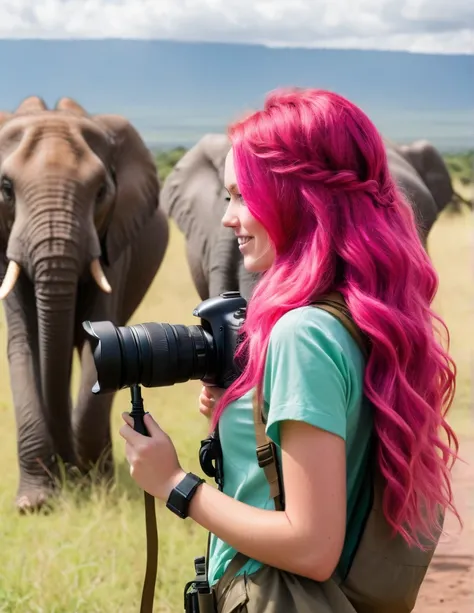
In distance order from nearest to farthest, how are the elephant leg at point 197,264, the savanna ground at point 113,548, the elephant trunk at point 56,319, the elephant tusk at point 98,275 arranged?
the savanna ground at point 113,548
the elephant trunk at point 56,319
the elephant tusk at point 98,275
the elephant leg at point 197,264

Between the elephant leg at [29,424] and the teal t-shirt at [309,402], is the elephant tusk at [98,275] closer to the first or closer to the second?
the elephant leg at [29,424]

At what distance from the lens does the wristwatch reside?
3.80 ft

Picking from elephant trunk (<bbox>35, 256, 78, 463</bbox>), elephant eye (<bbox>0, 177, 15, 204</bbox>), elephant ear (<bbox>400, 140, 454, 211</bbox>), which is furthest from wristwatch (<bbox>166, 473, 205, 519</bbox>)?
elephant ear (<bbox>400, 140, 454, 211</bbox>)

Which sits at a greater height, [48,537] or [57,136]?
[57,136]

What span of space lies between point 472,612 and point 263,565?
1.84 metres

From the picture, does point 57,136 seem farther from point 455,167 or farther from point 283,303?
point 455,167

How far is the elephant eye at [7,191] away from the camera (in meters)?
3.62

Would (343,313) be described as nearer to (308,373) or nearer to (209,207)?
(308,373)

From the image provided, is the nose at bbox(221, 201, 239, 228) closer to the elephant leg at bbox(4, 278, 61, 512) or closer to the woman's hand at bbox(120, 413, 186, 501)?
the woman's hand at bbox(120, 413, 186, 501)

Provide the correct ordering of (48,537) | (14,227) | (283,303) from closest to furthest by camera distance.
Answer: (283,303) → (48,537) → (14,227)

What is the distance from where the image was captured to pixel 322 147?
115 cm

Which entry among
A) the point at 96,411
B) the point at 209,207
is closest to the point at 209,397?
the point at 96,411

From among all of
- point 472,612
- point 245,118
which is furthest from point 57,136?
point 245,118

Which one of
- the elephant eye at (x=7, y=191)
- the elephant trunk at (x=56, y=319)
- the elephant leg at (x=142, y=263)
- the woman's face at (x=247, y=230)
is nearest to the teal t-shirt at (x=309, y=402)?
the woman's face at (x=247, y=230)
